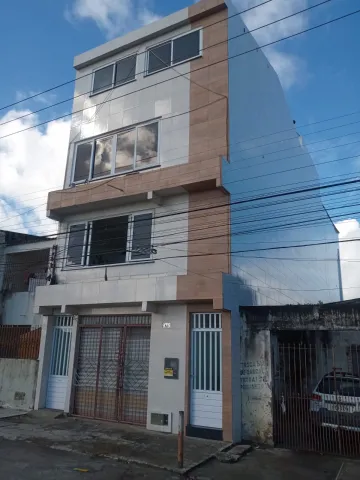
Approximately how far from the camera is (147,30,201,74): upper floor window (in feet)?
44.2

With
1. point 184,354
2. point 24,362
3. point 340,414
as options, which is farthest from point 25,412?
point 340,414

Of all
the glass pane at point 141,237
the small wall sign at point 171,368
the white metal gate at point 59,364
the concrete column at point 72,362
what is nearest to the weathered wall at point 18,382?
the white metal gate at point 59,364

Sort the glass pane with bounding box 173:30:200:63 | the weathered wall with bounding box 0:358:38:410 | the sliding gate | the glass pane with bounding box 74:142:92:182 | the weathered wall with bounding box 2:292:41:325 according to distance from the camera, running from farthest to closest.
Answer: the weathered wall with bounding box 2:292:41:325 < the glass pane with bounding box 74:142:92:182 < the glass pane with bounding box 173:30:200:63 < the weathered wall with bounding box 0:358:38:410 < the sliding gate

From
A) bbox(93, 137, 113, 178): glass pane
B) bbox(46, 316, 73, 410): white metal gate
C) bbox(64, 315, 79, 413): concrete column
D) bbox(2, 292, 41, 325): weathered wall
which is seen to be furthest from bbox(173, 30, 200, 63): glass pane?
bbox(2, 292, 41, 325): weathered wall

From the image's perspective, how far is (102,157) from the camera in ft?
47.0

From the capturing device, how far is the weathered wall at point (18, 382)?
1334cm

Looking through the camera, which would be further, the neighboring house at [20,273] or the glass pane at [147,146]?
the neighboring house at [20,273]

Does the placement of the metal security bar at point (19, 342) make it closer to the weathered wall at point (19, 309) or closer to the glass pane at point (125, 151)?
the weathered wall at point (19, 309)

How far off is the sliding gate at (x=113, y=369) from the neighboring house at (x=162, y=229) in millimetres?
38

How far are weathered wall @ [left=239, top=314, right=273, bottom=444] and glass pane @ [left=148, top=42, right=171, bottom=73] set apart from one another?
30.8 feet

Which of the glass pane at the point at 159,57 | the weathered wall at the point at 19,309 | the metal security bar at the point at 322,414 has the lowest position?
the metal security bar at the point at 322,414

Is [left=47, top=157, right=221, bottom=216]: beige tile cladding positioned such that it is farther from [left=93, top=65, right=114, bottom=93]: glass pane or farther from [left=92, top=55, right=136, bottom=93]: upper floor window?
[left=93, top=65, right=114, bottom=93]: glass pane

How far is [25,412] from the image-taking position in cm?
1288

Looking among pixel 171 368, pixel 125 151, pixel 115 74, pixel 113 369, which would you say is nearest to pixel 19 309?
pixel 113 369
